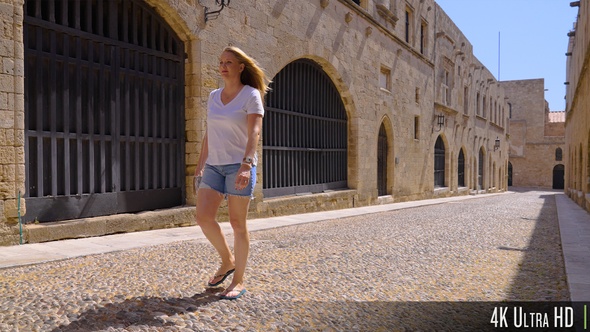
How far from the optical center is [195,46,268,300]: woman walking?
10.4 feet

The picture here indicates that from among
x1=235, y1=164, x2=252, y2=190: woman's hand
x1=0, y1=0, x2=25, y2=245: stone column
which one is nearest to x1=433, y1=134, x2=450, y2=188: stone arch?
x1=0, y1=0, x2=25, y2=245: stone column

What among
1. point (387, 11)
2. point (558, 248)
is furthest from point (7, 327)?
point (387, 11)

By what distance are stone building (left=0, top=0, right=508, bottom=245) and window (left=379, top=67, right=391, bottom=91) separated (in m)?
0.33

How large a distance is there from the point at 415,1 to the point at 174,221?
14.2 m

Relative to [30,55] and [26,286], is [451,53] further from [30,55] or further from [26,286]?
[26,286]

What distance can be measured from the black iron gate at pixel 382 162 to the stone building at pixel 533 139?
33184 mm

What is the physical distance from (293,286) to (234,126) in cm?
127

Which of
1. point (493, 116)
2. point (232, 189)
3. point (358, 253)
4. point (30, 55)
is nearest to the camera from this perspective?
point (232, 189)

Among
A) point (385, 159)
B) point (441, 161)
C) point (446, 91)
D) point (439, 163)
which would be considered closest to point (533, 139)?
point (446, 91)

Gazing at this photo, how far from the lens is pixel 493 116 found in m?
34.8

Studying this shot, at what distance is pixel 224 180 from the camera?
3266 mm

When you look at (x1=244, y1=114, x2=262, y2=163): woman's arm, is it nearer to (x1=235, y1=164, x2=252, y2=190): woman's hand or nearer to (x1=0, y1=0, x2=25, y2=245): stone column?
(x1=235, y1=164, x2=252, y2=190): woman's hand

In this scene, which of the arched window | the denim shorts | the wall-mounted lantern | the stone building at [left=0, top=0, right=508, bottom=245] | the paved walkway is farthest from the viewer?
the arched window

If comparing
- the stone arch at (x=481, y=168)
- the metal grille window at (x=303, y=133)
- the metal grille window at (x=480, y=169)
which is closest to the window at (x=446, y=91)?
the stone arch at (x=481, y=168)
